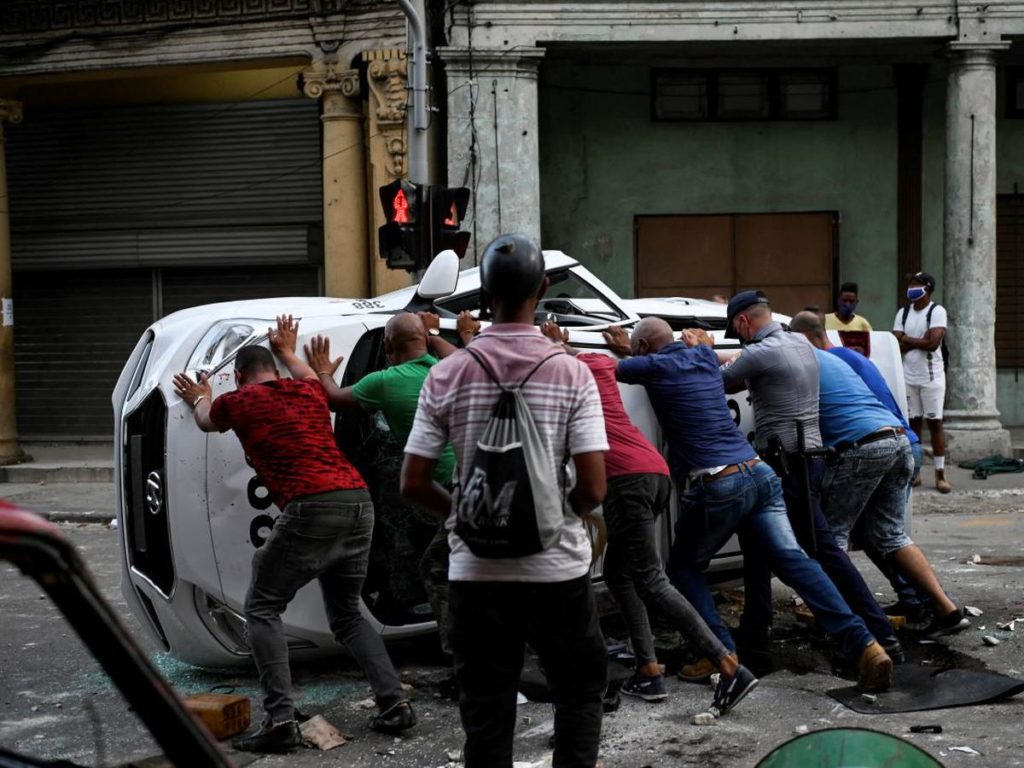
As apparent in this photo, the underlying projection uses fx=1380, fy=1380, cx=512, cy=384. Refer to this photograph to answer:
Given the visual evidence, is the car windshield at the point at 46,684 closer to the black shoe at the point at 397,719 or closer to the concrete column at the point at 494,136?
the black shoe at the point at 397,719

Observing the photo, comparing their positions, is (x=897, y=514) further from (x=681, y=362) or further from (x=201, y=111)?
(x=201, y=111)

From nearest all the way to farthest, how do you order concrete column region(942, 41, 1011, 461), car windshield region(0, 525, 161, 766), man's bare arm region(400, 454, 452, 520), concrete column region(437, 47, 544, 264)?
man's bare arm region(400, 454, 452, 520) → car windshield region(0, 525, 161, 766) → concrete column region(437, 47, 544, 264) → concrete column region(942, 41, 1011, 461)

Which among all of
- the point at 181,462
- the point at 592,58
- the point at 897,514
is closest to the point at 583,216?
the point at 592,58

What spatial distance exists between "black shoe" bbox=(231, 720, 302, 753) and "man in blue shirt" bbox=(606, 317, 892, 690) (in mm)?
1911

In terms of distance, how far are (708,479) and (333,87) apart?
1000 cm

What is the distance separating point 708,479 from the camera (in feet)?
19.9

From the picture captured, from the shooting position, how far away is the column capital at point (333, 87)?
14.9m

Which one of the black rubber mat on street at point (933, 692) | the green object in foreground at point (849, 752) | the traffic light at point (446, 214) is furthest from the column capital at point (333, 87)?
the green object in foreground at point (849, 752)

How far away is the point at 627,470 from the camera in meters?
5.86

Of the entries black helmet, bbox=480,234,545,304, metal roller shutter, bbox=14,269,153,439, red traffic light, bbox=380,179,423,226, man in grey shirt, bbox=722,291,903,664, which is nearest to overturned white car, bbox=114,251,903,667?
man in grey shirt, bbox=722,291,903,664

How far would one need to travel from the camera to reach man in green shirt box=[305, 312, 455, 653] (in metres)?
5.59

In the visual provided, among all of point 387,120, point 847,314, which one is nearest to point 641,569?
point 847,314

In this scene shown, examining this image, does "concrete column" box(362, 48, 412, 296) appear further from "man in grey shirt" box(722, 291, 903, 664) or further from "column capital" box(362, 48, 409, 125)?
"man in grey shirt" box(722, 291, 903, 664)

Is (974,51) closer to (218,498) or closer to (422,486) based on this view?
→ (218,498)
